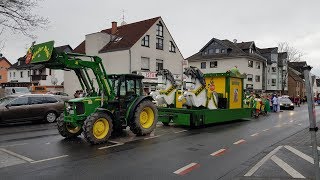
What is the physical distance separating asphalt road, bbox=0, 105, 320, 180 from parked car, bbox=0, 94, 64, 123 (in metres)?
3.85

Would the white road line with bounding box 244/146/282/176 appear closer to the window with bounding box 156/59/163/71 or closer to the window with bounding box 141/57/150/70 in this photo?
the window with bounding box 141/57/150/70

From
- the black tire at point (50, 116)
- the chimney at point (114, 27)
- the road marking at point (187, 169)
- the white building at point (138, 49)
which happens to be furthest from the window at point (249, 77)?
the road marking at point (187, 169)

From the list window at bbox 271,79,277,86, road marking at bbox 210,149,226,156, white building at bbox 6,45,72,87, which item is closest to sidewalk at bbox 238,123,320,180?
road marking at bbox 210,149,226,156

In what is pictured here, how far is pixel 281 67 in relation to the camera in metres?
72.1

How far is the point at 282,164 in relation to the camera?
8258 mm

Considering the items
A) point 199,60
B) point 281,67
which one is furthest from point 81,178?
point 281,67

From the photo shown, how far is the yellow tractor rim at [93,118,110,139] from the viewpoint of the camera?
34.7ft

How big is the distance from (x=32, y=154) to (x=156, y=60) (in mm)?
32614

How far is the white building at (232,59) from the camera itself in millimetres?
58438

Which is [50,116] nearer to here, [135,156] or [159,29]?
[135,156]

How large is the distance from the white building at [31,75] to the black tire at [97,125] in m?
43.1

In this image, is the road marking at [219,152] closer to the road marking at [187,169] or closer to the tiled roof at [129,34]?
the road marking at [187,169]

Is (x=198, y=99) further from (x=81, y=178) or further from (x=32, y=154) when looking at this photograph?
(x=81, y=178)

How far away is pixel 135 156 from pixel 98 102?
3.08 metres
